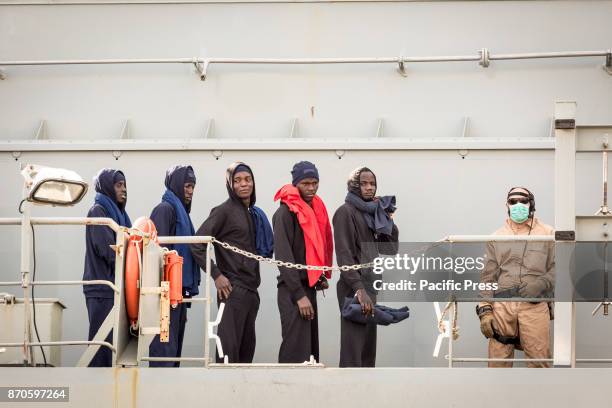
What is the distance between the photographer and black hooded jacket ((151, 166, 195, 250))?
374 inches

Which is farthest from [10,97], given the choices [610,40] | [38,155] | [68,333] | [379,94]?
[610,40]

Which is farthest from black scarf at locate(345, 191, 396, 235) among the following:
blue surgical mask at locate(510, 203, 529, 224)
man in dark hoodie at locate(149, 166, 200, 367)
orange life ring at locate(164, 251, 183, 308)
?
orange life ring at locate(164, 251, 183, 308)

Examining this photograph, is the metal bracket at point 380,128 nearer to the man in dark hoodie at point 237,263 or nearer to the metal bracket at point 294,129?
the metal bracket at point 294,129

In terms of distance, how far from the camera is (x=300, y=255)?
9.23 meters

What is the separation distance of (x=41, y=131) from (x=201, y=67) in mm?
1356

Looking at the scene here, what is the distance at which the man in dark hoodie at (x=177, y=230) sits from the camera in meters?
9.21

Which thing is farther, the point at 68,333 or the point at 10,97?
the point at 10,97

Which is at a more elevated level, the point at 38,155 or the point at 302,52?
the point at 302,52

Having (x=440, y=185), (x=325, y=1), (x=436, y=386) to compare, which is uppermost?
(x=325, y=1)

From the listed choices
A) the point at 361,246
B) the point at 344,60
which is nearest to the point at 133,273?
the point at 361,246

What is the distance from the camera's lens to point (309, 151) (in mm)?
10828

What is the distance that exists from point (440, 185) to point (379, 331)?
1.19m

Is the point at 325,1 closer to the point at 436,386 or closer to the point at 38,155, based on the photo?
the point at 38,155

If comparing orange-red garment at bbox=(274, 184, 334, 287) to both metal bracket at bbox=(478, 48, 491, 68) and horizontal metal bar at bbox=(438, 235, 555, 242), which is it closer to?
horizontal metal bar at bbox=(438, 235, 555, 242)
